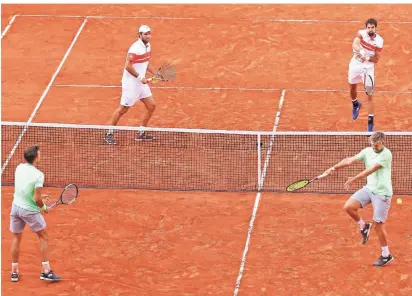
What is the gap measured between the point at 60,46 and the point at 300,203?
26.7 ft

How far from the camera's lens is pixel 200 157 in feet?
63.5

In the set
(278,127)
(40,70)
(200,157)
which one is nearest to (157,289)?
(200,157)

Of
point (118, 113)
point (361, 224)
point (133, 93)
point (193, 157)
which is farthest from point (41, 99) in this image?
point (361, 224)

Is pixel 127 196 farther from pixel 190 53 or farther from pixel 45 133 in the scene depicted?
pixel 190 53

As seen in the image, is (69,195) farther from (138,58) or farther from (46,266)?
(138,58)

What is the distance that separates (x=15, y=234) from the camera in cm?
1545

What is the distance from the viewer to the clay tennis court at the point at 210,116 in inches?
622

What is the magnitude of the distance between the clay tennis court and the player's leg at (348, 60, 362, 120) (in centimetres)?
25

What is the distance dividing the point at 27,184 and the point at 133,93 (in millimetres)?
4894

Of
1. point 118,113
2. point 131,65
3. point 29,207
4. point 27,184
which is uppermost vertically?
point 131,65

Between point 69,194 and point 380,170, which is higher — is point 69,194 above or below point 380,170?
below

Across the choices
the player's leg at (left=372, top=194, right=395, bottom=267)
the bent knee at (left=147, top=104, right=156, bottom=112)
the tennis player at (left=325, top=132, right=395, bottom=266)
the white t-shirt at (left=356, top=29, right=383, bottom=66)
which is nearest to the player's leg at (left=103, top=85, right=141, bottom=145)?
the bent knee at (left=147, top=104, right=156, bottom=112)

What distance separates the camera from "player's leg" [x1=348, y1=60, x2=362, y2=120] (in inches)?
778

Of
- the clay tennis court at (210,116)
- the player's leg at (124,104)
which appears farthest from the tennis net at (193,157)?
the clay tennis court at (210,116)
